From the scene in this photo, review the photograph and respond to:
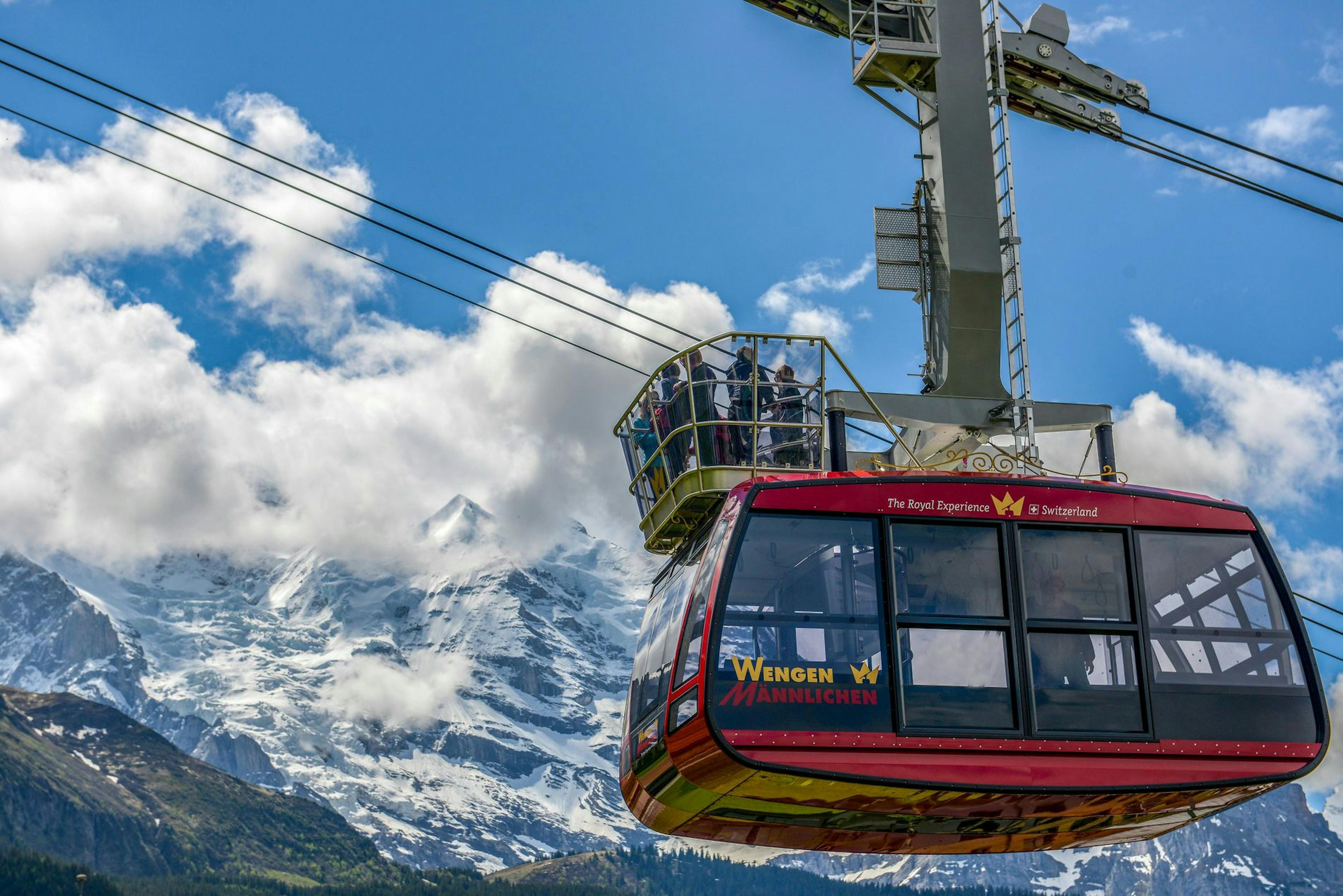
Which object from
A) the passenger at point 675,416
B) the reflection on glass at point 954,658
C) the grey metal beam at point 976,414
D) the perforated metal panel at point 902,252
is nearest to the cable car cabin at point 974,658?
the reflection on glass at point 954,658

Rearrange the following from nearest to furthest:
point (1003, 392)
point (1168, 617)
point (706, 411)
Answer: point (1168, 617)
point (706, 411)
point (1003, 392)

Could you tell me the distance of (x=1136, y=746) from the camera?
14.6 m

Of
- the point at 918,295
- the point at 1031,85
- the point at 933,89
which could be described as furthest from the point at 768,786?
the point at 1031,85

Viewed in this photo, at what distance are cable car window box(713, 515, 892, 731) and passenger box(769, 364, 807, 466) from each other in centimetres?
211

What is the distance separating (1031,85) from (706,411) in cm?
896

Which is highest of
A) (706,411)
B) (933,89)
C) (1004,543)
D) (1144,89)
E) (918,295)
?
(1144,89)

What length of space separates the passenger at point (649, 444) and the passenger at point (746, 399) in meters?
1.18

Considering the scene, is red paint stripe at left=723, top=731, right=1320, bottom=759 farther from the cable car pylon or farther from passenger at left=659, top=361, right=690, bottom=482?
passenger at left=659, top=361, right=690, bottom=482

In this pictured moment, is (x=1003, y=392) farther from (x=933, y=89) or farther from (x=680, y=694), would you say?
(x=680, y=694)

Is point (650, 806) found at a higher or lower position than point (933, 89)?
lower

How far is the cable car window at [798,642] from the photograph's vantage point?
13.7 m

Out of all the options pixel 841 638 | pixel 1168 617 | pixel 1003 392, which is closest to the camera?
pixel 841 638

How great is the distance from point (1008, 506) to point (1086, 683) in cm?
191

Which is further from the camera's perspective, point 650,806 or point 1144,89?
point 1144,89
